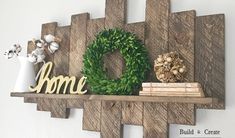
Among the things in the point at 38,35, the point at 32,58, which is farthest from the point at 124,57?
the point at 38,35

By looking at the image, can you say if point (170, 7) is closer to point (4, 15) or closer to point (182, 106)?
point (182, 106)

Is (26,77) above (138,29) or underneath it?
underneath

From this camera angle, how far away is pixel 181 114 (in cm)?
99

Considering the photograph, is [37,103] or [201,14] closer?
A: [201,14]

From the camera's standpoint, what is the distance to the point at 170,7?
3.55 feet

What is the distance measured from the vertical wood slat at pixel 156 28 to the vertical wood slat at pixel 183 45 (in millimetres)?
23

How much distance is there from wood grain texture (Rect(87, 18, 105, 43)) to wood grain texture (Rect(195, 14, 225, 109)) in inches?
16.3

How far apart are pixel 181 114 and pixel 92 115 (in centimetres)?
38

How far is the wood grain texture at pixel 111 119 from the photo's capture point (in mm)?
1118

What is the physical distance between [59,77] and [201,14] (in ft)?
2.12

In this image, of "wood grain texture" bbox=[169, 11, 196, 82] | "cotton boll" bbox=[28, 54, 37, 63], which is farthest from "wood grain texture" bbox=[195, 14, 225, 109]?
"cotton boll" bbox=[28, 54, 37, 63]

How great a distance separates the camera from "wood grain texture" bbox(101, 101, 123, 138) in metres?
1.12

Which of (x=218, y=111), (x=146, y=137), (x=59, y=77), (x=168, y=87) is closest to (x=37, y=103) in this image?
(x=59, y=77)

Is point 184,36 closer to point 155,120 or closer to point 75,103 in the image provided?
point 155,120
